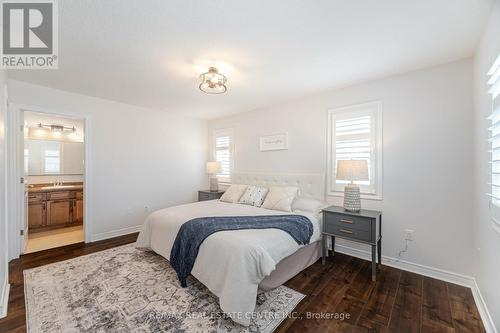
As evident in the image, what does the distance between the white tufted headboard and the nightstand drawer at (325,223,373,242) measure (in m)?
0.63

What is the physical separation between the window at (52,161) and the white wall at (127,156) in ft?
6.89

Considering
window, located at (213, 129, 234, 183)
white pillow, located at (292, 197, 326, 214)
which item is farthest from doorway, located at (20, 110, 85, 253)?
white pillow, located at (292, 197, 326, 214)

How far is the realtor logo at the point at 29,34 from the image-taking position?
1.68 metres

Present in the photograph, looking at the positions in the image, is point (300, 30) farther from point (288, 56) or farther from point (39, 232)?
point (39, 232)

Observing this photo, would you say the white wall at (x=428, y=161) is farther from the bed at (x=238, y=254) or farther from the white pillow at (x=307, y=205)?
the bed at (x=238, y=254)

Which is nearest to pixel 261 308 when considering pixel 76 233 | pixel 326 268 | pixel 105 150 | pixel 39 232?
pixel 326 268

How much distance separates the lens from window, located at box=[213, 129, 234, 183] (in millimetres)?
4934

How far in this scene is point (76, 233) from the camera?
13.7ft

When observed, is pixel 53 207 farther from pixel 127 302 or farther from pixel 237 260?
pixel 237 260

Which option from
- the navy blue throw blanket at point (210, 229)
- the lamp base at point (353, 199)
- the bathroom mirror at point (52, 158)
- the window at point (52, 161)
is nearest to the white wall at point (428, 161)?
the lamp base at point (353, 199)

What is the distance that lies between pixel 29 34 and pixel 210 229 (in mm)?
2506

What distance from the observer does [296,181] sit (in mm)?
3684

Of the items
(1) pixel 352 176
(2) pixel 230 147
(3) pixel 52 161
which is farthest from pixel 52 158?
(1) pixel 352 176

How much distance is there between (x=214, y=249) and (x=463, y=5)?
9.35 ft
